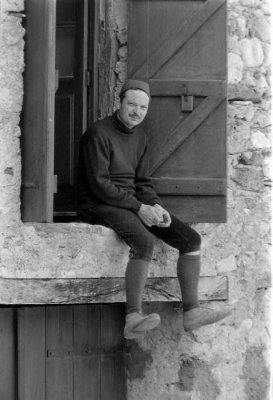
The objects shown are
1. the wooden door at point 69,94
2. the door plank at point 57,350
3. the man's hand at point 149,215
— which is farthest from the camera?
the wooden door at point 69,94

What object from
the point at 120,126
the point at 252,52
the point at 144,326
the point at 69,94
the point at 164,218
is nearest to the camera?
the point at 144,326

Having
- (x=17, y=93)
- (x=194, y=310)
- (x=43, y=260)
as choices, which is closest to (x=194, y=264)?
(x=194, y=310)

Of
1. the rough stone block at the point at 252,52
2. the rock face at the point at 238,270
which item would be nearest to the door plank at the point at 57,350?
the rock face at the point at 238,270

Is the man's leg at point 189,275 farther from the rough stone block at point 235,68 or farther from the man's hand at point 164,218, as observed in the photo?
the rough stone block at point 235,68

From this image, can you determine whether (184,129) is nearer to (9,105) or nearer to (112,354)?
(9,105)

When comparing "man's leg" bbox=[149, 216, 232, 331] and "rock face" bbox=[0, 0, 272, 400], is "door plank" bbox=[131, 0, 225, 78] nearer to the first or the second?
"rock face" bbox=[0, 0, 272, 400]

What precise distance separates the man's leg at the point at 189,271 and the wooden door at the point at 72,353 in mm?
687

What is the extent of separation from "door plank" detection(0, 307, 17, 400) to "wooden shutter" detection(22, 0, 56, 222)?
0.72 meters

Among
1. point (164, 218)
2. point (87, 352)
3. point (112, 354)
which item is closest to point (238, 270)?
point (164, 218)

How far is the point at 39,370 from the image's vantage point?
6.64 metres

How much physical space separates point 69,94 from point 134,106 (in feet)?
3.63

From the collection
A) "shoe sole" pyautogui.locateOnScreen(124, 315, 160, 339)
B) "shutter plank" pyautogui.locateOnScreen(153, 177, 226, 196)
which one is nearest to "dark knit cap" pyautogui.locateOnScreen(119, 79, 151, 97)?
"shutter plank" pyautogui.locateOnScreen(153, 177, 226, 196)

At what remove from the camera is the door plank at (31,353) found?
656cm

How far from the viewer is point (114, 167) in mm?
6324
